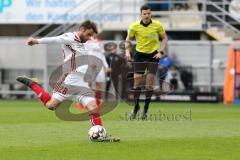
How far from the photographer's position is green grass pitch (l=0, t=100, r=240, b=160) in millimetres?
9672

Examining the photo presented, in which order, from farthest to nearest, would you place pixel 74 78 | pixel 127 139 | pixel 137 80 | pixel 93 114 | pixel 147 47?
1. pixel 147 47
2. pixel 137 80
3. pixel 74 78
4. pixel 127 139
5. pixel 93 114

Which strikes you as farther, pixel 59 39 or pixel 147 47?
pixel 147 47

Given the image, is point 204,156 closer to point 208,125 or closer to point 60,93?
point 60,93

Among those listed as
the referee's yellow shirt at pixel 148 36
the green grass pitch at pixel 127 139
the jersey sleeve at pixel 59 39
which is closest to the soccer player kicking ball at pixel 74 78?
the jersey sleeve at pixel 59 39

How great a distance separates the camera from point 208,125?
46.5 feet

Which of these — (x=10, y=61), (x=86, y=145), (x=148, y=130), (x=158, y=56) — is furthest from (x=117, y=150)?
(x=10, y=61)

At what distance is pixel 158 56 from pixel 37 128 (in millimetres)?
3455

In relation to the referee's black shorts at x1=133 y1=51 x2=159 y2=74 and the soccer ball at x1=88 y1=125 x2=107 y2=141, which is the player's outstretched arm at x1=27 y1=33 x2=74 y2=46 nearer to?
the soccer ball at x1=88 y1=125 x2=107 y2=141

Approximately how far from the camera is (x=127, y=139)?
37.9ft

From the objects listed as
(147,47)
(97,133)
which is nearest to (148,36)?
(147,47)

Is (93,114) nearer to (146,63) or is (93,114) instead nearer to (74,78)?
(74,78)

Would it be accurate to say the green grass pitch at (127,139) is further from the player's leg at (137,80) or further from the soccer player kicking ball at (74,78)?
the soccer player kicking ball at (74,78)

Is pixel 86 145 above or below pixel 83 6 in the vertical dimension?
below

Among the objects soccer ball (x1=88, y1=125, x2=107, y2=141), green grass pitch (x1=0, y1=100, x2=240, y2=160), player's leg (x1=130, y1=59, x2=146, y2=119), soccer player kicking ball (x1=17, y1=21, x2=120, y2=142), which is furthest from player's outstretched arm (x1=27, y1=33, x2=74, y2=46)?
player's leg (x1=130, y1=59, x2=146, y2=119)
